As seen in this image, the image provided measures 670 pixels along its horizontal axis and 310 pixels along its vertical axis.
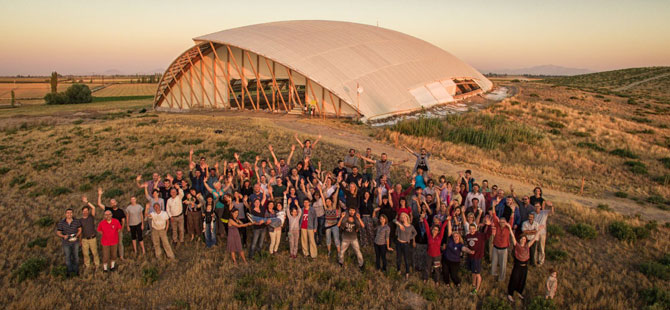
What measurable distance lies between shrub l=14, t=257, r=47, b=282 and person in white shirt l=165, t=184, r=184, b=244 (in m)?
2.84

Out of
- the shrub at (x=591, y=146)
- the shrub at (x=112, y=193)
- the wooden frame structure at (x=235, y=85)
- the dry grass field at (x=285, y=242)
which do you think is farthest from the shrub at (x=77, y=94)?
the shrub at (x=591, y=146)

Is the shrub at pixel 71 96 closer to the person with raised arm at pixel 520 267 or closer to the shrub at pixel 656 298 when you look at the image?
the person with raised arm at pixel 520 267

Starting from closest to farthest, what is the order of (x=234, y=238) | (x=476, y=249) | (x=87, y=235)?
1. (x=476, y=249)
2. (x=87, y=235)
3. (x=234, y=238)

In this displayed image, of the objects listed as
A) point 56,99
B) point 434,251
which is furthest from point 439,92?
point 56,99

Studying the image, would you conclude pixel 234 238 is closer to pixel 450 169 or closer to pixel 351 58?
pixel 450 169

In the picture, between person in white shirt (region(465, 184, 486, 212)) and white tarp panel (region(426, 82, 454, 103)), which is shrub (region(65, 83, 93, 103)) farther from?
person in white shirt (region(465, 184, 486, 212))

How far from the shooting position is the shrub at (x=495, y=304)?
7.12 meters

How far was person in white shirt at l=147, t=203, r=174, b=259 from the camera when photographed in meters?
8.74

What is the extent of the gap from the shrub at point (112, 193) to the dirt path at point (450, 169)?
424 inches

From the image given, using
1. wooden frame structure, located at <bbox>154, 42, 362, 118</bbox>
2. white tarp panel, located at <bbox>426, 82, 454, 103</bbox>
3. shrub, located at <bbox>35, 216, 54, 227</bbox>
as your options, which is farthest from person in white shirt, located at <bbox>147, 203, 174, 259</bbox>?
white tarp panel, located at <bbox>426, 82, 454, 103</bbox>

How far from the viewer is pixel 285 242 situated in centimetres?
995

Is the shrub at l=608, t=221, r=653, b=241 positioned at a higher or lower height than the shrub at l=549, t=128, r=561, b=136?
lower

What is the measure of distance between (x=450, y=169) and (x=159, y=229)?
12.7 m

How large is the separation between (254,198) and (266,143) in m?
11.1
